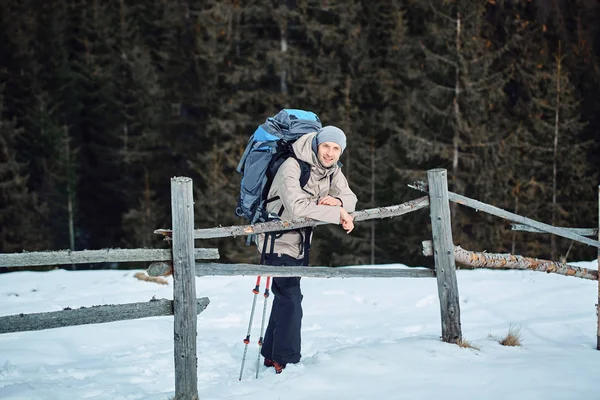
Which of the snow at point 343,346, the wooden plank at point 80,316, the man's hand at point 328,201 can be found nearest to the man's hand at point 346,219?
the man's hand at point 328,201

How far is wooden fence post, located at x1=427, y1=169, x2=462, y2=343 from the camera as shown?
235 inches

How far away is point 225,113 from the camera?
26281 millimetres

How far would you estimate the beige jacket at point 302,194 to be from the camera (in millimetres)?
5051

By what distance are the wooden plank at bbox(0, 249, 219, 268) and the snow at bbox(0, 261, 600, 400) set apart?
1228 mm

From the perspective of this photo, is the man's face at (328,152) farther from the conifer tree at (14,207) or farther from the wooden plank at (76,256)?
the conifer tree at (14,207)

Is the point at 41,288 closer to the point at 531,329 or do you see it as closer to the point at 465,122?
the point at 531,329

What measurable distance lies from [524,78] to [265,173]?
27.3 meters

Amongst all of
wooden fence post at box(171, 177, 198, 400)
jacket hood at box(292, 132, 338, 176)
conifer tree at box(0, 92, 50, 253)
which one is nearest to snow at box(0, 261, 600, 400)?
wooden fence post at box(171, 177, 198, 400)

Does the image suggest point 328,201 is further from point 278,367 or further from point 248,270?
point 278,367

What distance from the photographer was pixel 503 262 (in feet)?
21.7

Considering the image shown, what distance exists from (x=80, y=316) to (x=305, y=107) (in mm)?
22519

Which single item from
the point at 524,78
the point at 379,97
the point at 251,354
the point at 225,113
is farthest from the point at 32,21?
the point at 251,354

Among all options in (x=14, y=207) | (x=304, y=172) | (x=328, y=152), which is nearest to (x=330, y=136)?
(x=328, y=152)

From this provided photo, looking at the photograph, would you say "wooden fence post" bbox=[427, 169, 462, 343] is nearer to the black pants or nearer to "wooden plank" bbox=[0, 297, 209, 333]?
the black pants
